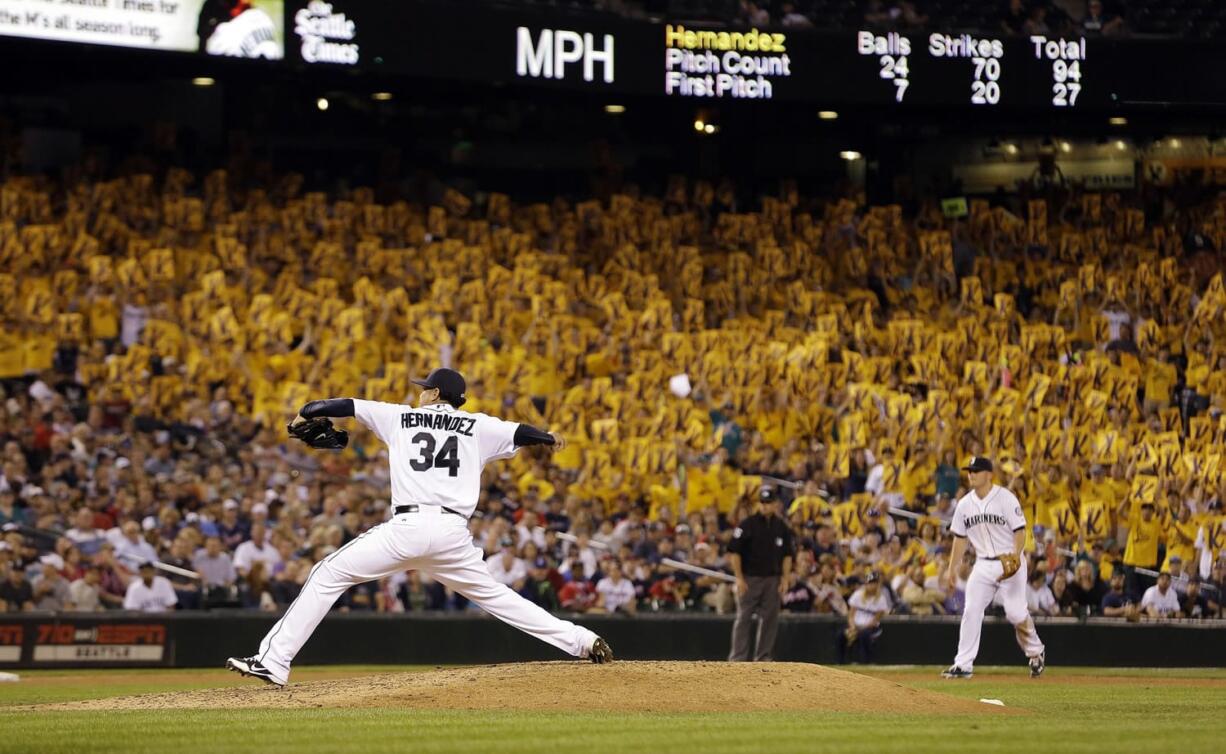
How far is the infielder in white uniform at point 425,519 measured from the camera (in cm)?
1007

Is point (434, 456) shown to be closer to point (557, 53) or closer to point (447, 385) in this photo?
point (447, 385)

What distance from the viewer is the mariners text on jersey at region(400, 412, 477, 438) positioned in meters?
10.2

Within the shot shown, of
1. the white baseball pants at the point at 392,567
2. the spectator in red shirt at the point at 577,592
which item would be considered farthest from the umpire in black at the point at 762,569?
the white baseball pants at the point at 392,567

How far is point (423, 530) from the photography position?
10.0 meters

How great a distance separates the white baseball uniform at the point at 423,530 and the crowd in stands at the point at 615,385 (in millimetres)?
7377

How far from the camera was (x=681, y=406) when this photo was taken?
69.4 ft

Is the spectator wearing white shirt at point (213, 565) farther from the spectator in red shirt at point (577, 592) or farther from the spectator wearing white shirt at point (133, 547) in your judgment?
the spectator in red shirt at point (577, 592)

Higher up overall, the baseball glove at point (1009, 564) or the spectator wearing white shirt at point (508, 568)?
the baseball glove at point (1009, 564)

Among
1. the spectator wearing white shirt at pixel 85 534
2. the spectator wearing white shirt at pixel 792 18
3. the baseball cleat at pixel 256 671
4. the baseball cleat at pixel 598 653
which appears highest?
the spectator wearing white shirt at pixel 792 18

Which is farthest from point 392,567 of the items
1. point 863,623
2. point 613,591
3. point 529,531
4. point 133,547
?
point 529,531

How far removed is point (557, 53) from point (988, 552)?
11912 millimetres

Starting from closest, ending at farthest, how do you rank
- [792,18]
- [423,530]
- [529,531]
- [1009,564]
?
[423,530], [1009,564], [529,531], [792,18]

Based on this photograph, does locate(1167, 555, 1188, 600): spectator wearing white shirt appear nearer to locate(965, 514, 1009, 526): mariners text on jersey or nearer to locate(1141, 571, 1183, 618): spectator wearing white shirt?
locate(1141, 571, 1183, 618): spectator wearing white shirt

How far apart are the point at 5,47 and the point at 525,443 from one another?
1584cm
